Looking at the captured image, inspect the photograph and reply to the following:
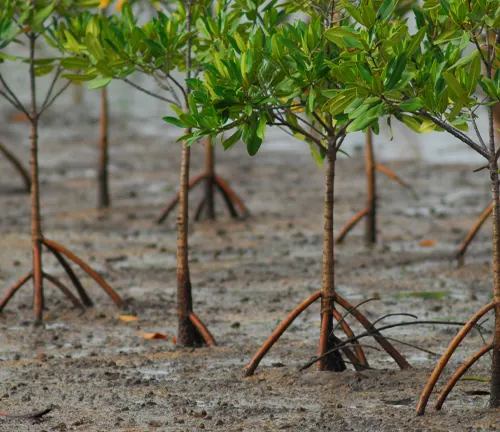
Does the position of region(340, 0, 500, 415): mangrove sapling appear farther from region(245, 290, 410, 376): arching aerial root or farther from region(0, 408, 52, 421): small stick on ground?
region(0, 408, 52, 421): small stick on ground

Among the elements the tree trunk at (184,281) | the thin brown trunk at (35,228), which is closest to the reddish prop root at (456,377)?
the tree trunk at (184,281)

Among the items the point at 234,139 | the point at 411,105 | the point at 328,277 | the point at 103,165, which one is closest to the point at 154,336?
the point at 328,277

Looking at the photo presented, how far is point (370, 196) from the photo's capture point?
29.9 feet

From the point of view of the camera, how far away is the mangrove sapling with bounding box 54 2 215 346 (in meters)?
5.48

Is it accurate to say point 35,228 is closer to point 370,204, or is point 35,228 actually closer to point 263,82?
point 263,82

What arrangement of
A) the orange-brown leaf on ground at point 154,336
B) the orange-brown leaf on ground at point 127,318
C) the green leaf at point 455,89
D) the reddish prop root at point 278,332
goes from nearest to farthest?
the green leaf at point 455,89 < the reddish prop root at point 278,332 < the orange-brown leaf on ground at point 154,336 < the orange-brown leaf on ground at point 127,318

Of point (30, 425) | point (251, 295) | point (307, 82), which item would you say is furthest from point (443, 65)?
point (251, 295)

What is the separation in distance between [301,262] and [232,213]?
210 centimetres

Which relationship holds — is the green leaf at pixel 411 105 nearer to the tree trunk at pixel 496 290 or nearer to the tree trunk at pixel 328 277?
→ the tree trunk at pixel 496 290

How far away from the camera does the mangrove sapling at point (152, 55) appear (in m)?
5.48

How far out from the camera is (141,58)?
5539 millimetres

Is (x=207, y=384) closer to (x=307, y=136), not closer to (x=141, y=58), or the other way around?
(x=307, y=136)

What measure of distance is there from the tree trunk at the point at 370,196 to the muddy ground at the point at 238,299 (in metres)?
0.17

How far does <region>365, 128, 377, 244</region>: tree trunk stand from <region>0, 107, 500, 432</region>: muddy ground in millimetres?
171
